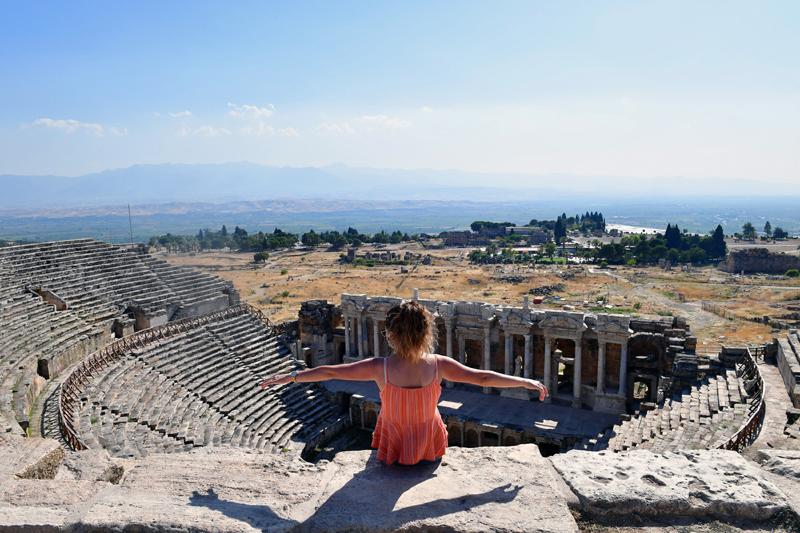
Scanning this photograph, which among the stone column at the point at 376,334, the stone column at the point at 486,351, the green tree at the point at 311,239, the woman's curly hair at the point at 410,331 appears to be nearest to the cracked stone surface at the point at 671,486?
the woman's curly hair at the point at 410,331

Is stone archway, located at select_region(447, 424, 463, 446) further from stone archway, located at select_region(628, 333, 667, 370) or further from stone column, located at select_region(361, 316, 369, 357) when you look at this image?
stone archway, located at select_region(628, 333, 667, 370)

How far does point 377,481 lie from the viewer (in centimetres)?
497

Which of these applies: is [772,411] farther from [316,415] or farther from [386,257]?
[386,257]

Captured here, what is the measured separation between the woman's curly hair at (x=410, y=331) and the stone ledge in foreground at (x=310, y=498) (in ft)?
4.07

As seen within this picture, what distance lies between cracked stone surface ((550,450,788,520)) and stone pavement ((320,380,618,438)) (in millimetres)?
20752

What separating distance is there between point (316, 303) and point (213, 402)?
12.2 metres

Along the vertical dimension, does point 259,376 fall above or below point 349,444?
above

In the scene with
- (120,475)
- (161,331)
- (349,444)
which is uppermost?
(120,475)

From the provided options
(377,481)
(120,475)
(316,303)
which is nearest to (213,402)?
(316,303)

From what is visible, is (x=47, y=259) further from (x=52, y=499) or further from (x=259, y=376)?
(x=52, y=499)

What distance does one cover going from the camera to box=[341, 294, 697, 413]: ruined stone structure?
2753 cm

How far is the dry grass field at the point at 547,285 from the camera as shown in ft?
177

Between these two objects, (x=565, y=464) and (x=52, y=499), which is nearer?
(x=52, y=499)

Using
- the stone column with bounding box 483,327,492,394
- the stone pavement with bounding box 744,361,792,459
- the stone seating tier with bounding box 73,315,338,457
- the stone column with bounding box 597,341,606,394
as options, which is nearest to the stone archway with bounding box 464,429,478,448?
the stone column with bounding box 483,327,492,394
